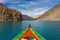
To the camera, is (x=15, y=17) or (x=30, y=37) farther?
(x=15, y=17)

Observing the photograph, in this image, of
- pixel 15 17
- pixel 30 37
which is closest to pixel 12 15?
pixel 15 17

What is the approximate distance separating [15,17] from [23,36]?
14424cm

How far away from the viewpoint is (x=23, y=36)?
7.68 m

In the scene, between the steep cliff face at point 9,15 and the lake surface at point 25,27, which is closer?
the lake surface at point 25,27

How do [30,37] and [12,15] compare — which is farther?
[12,15]

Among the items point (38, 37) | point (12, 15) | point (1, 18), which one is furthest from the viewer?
point (12, 15)

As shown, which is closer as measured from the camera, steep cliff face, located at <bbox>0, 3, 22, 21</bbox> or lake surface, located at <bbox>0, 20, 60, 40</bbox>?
lake surface, located at <bbox>0, 20, 60, 40</bbox>

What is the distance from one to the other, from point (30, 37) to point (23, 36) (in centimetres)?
25

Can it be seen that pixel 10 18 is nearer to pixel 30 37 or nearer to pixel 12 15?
pixel 12 15

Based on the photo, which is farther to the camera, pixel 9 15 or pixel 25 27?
pixel 9 15

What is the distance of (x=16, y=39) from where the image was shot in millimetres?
7727

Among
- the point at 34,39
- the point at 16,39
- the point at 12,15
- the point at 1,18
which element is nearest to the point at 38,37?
the point at 34,39

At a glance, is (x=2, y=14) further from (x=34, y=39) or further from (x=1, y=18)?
(x=34, y=39)

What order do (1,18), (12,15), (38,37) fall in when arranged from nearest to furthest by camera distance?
1. (38,37)
2. (1,18)
3. (12,15)
